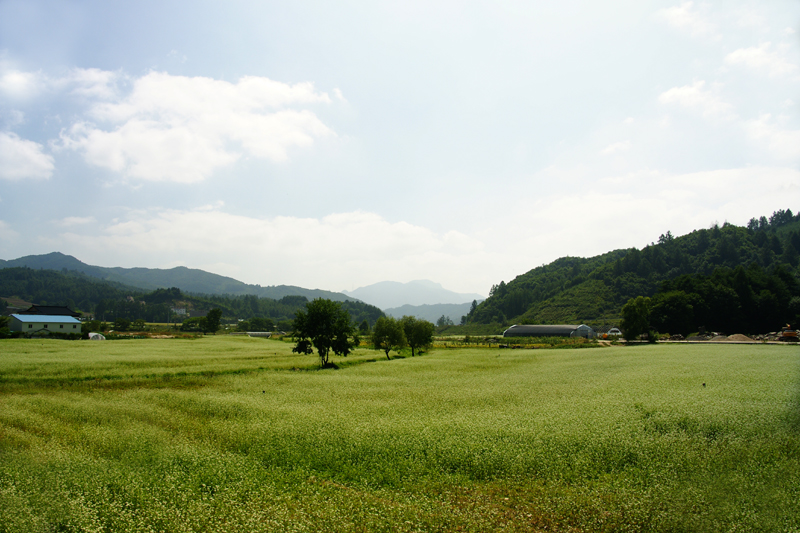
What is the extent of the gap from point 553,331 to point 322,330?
100m

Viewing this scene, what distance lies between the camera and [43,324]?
85688 millimetres

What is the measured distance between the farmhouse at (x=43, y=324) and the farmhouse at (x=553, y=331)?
5099 inches

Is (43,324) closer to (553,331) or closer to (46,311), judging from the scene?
(46,311)

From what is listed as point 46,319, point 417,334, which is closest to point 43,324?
point 46,319

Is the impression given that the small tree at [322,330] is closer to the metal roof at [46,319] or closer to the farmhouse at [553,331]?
the metal roof at [46,319]

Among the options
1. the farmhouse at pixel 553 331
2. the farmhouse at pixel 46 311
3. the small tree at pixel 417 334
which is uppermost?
the farmhouse at pixel 46 311

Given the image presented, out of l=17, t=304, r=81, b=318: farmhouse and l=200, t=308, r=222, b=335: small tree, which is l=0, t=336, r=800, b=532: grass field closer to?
l=17, t=304, r=81, b=318: farmhouse

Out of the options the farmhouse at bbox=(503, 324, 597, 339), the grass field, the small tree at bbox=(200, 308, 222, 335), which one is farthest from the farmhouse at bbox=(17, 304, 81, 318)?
the farmhouse at bbox=(503, 324, 597, 339)

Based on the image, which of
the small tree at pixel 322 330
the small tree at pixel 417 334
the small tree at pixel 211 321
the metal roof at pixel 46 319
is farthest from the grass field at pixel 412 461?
the small tree at pixel 211 321

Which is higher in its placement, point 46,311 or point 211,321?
point 46,311

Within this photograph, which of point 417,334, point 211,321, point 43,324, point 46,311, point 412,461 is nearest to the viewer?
point 412,461

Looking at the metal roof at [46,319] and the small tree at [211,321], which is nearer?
the metal roof at [46,319]

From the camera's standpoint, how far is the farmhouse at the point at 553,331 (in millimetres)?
119562

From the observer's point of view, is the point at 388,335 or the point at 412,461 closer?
the point at 412,461
